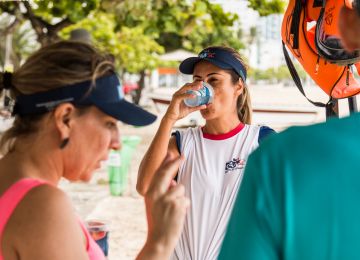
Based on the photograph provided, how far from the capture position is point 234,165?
7.78ft

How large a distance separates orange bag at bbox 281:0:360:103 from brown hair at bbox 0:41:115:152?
146 centimetres

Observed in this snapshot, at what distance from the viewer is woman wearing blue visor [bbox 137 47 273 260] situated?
7.43ft

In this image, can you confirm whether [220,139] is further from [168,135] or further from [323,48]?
[323,48]

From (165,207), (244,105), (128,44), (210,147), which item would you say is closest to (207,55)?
(244,105)

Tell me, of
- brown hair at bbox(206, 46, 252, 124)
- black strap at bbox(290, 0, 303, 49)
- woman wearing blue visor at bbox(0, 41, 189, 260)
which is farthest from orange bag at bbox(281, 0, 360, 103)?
woman wearing blue visor at bbox(0, 41, 189, 260)

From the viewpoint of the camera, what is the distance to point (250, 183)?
2.72ft

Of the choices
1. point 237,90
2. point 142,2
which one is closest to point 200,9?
point 142,2

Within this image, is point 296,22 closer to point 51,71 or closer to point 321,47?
point 321,47

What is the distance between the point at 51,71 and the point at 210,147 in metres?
1.22

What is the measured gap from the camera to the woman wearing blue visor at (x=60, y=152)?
120 centimetres

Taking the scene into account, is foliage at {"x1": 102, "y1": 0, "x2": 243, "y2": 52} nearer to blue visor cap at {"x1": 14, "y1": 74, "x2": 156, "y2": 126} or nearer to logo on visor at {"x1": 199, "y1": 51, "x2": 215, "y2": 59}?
logo on visor at {"x1": 199, "y1": 51, "x2": 215, "y2": 59}

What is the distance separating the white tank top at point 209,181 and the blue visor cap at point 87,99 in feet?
3.00

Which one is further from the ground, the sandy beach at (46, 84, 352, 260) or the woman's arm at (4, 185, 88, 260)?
the woman's arm at (4, 185, 88, 260)

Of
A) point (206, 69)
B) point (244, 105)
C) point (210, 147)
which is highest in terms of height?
point (206, 69)
